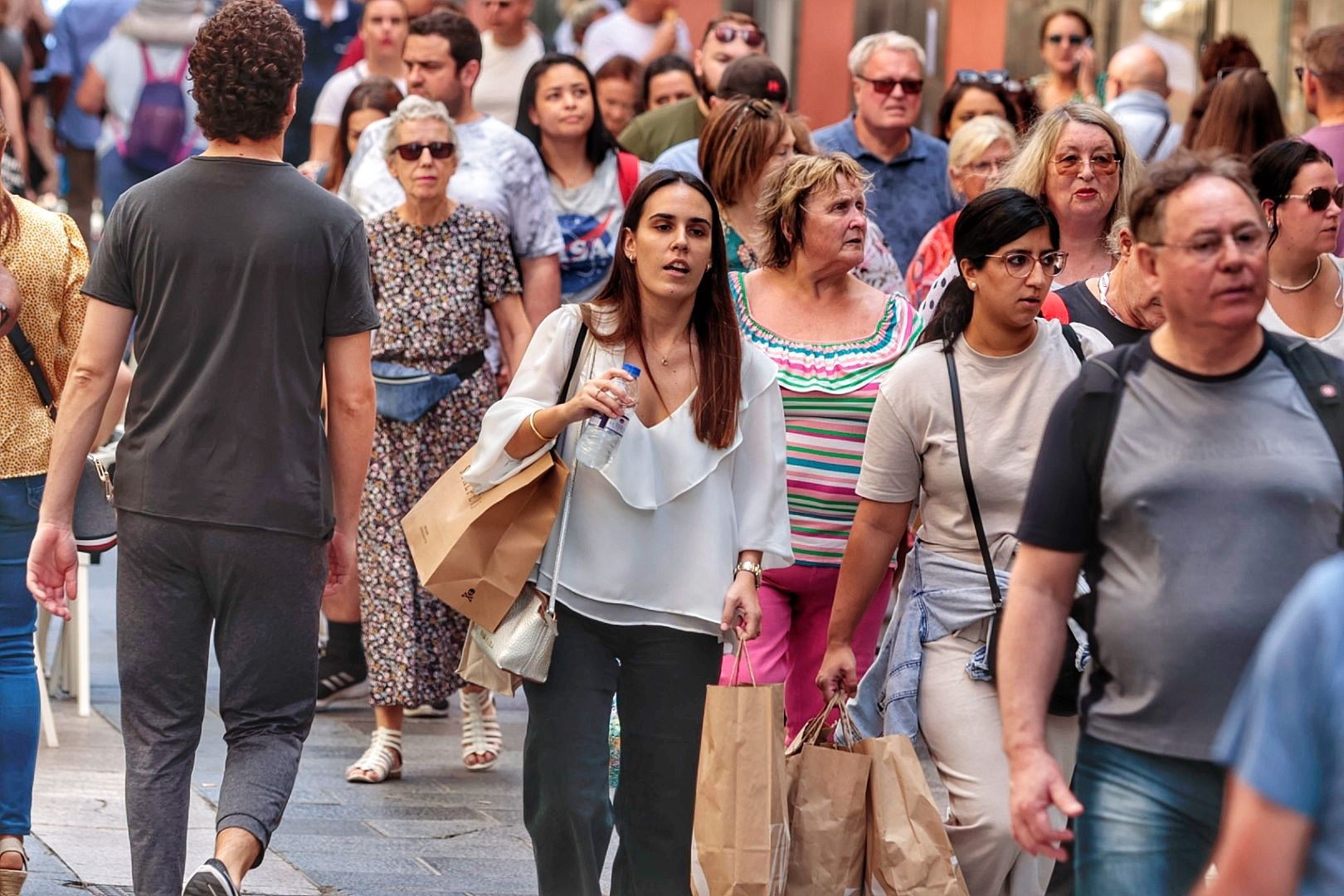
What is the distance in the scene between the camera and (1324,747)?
7.93 ft

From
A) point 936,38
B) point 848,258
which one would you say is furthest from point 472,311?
point 936,38

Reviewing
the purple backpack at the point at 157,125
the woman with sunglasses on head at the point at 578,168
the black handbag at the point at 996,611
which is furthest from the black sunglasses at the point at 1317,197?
the purple backpack at the point at 157,125

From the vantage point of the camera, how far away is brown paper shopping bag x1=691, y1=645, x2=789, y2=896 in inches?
184

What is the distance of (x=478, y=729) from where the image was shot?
300 inches

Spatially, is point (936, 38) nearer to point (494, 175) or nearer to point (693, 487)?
point (494, 175)

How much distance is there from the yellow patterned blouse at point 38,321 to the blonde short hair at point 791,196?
1.95m

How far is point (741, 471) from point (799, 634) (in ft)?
3.36

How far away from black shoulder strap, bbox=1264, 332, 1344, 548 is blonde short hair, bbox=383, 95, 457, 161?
4428 millimetres

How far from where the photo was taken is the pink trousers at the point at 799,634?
6.03 metres

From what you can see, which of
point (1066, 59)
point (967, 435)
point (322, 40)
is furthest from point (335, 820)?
point (322, 40)

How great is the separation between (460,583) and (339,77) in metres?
6.76

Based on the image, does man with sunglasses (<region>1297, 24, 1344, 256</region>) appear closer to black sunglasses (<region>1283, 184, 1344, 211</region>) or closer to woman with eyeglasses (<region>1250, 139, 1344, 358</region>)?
woman with eyeglasses (<region>1250, 139, 1344, 358</region>)

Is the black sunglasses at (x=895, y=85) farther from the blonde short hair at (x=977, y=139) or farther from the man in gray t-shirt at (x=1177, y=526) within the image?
the man in gray t-shirt at (x=1177, y=526)

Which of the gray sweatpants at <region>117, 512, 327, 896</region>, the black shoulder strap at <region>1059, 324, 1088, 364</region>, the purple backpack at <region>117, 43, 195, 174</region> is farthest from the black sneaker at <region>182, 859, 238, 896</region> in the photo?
the purple backpack at <region>117, 43, 195, 174</region>
